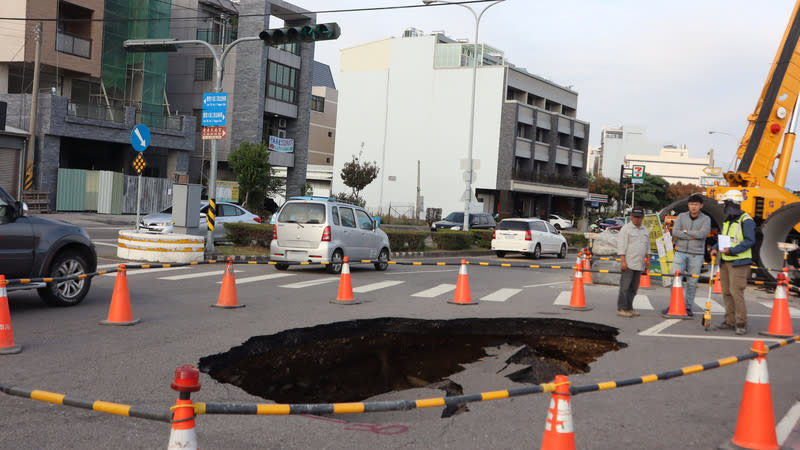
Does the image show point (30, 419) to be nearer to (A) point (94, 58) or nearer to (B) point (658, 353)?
(B) point (658, 353)

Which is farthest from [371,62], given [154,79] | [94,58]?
[94,58]

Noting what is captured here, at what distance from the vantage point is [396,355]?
8.60 metres

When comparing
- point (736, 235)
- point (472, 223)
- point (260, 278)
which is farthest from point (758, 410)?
point (472, 223)

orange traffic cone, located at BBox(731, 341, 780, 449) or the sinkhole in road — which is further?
the sinkhole in road

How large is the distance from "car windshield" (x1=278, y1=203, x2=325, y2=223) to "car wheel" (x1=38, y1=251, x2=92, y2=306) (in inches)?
249

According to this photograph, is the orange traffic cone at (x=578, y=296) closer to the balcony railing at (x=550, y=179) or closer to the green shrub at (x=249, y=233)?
the green shrub at (x=249, y=233)

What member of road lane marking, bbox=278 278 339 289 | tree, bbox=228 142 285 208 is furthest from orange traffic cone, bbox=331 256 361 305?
tree, bbox=228 142 285 208

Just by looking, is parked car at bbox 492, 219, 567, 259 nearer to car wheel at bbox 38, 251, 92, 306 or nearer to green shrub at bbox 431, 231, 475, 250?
green shrub at bbox 431, 231, 475, 250

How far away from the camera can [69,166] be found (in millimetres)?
37312

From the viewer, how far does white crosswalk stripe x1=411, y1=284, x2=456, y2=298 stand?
1375 cm

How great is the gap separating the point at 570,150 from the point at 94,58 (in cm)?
4752

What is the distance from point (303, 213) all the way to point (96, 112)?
22825 mm

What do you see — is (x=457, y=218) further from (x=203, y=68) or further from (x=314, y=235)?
(x=314, y=235)

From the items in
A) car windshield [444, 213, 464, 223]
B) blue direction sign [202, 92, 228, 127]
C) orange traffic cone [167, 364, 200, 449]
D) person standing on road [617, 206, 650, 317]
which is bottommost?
orange traffic cone [167, 364, 200, 449]
